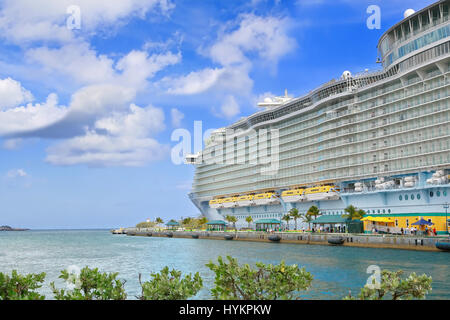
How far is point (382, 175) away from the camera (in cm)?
7250

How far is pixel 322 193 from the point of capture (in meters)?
84.3

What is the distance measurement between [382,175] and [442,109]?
14.1 meters

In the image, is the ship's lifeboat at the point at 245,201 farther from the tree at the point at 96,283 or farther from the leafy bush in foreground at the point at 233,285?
the leafy bush in foreground at the point at 233,285

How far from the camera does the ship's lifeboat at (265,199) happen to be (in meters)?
101

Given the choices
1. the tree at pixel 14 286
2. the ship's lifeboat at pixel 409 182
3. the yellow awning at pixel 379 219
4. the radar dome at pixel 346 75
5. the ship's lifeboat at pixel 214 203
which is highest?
the radar dome at pixel 346 75

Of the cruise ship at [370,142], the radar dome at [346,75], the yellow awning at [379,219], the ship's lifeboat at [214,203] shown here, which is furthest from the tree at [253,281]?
the ship's lifeboat at [214,203]

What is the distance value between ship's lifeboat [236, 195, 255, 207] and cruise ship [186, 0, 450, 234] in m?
0.25

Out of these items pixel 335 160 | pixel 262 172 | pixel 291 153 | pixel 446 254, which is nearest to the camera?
pixel 446 254

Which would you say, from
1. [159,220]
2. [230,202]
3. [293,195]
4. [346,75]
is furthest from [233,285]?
[159,220]

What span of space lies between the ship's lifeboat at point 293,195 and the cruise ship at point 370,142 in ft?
0.70

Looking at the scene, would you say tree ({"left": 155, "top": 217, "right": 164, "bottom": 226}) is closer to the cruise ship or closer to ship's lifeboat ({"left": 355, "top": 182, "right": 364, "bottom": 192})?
the cruise ship

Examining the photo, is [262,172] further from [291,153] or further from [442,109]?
[442,109]
